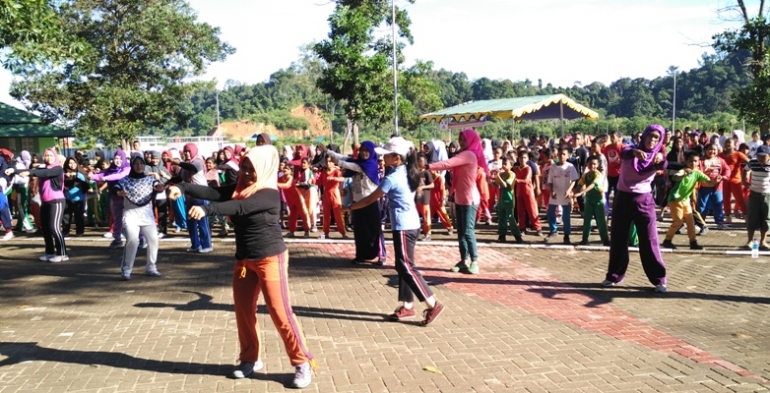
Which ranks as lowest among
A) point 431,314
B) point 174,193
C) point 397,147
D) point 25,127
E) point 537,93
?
point 431,314

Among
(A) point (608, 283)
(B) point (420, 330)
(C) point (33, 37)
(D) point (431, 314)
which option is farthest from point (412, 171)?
(C) point (33, 37)

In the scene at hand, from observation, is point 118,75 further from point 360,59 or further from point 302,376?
point 302,376

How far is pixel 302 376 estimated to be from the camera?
5.28 m

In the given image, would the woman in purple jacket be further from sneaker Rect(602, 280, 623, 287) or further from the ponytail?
sneaker Rect(602, 280, 623, 287)

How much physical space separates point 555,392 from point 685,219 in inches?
269

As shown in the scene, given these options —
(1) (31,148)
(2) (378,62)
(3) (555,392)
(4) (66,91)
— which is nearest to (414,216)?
(3) (555,392)

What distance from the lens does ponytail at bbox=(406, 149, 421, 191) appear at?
278 inches

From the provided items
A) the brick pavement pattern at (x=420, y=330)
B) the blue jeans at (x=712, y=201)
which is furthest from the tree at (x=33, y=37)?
the blue jeans at (x=712, y=201)

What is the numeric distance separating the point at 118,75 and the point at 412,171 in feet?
76.9

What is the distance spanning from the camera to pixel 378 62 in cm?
2558

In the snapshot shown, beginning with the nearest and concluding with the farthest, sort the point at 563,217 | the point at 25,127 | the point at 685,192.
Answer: the point at 685,192
the point at 563,217
the point at 25,127

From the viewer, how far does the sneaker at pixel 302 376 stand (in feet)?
17.2

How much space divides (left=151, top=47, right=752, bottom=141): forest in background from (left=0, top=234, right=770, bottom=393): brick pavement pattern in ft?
62.5

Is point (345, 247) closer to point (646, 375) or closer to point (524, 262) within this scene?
point (524, 262)
